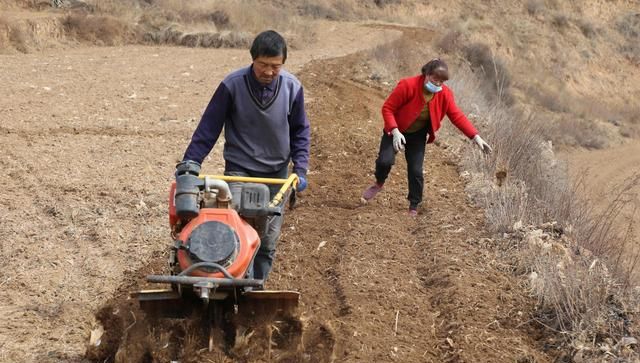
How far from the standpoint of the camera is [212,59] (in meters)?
19.1

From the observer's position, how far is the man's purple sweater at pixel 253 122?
15.8 feet

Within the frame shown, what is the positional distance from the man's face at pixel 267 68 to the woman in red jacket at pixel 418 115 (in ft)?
9.14

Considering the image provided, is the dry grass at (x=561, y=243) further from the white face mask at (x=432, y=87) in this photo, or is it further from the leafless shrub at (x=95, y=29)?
the leafless shrub at (x=95, y=29)

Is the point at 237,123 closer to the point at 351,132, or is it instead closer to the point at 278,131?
the point at 278,131

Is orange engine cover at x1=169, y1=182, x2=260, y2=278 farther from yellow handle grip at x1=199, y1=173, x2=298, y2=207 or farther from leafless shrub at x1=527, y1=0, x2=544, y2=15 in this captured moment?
leafless shrub at x1=527, y1=0, x2=544, y2=15

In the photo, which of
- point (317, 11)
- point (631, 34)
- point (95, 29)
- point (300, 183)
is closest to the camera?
point (300, 183)

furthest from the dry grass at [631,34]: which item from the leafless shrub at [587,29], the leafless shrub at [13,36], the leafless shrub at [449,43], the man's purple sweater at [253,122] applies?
the man's purple sweater at [253,122]

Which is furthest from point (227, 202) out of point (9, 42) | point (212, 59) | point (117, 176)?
point (9, 42)

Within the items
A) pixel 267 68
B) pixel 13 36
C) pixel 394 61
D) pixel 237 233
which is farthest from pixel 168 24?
pixel 237 233

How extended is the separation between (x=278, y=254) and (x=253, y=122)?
213 centimetres

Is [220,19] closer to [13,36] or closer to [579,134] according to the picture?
[13,36]

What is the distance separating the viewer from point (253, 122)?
16.0 feet

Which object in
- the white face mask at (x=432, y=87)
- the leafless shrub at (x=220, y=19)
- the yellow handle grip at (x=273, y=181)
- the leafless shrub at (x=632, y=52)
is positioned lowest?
the leafless shrub at (x=632, y=52)

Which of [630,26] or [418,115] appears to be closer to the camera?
[418,115]
